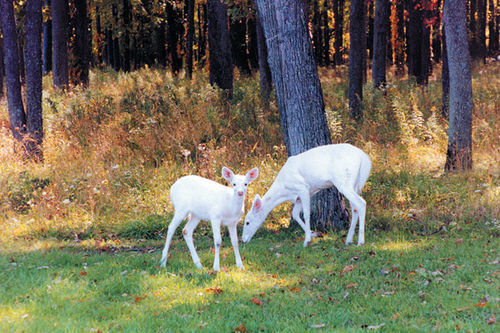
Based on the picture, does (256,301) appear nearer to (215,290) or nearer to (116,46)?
(215,290)

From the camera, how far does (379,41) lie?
1845cm

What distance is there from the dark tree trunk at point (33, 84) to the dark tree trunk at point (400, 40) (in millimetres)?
19192

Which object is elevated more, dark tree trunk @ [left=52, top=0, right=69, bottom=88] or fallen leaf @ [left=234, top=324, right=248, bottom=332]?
dark tree trunk @ [left=52, top=0, right=69, bottom=88]

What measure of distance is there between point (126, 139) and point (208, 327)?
908 centimetres

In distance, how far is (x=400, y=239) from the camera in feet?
27.7

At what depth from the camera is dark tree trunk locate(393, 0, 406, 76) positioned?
28.4m

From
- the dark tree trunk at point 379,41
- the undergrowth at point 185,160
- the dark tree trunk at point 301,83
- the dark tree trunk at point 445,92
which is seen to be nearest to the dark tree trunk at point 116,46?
the undergrowth at point 185,160

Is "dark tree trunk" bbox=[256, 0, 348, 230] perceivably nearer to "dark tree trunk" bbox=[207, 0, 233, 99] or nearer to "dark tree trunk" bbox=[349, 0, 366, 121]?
"dark tree trunk" bbox=[349, 0, 366, 121]

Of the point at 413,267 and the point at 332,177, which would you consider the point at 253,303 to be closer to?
the point at 413,267

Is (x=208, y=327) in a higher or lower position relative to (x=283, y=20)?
lower

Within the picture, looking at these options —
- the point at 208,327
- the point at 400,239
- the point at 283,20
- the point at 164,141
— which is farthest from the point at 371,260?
the point at 164,141

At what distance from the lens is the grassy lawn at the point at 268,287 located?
17.0 ft

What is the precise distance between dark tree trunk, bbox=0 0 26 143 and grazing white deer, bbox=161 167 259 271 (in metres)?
7.59

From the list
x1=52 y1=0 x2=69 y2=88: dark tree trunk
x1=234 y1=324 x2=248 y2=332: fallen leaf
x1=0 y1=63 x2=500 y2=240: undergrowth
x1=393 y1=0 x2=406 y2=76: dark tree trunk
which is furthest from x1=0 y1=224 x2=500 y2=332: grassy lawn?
x1=393 y1=0 x2=406 y2=76: dark tree trunk
